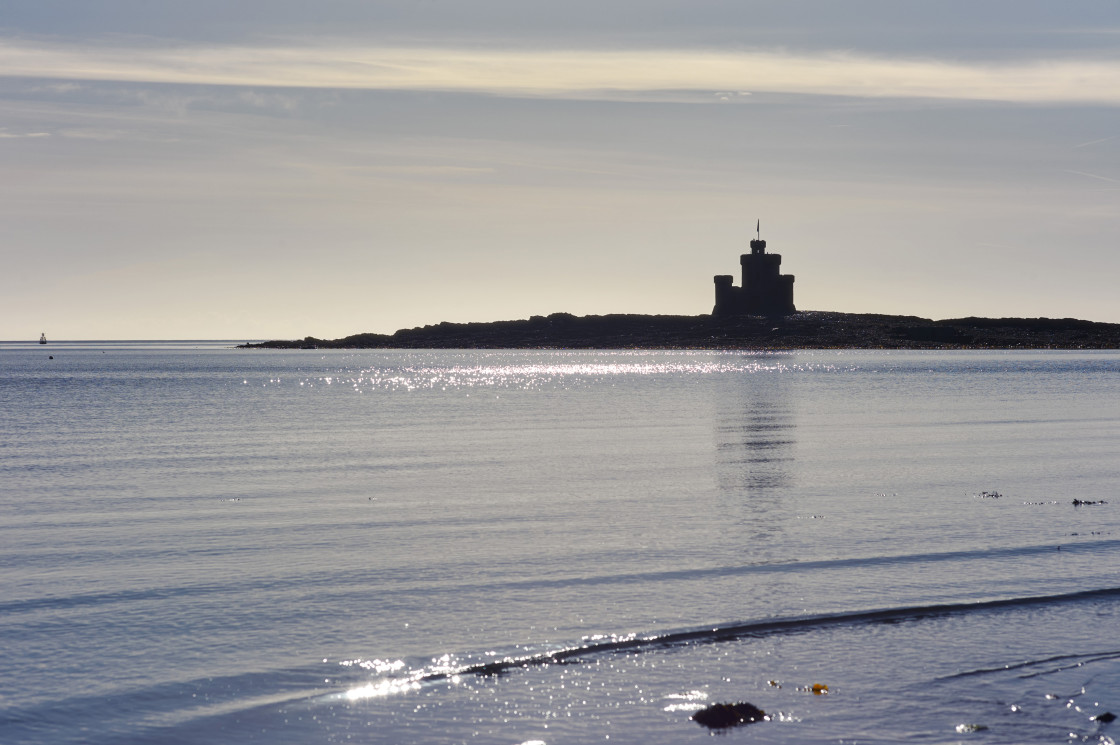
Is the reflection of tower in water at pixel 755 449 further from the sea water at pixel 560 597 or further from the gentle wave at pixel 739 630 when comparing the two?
the gentle wave at pixel 739 630

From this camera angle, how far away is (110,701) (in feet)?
33.2

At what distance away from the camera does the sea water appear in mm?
9719

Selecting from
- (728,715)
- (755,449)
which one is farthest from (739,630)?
(755,449)

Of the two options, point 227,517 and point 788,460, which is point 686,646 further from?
point 788,460

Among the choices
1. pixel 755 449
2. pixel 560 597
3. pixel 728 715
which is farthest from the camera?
pixel 755 449

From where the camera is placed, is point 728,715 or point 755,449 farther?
point 755,449

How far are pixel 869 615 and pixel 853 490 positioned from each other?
1150 cm

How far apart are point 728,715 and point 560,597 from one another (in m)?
4.66

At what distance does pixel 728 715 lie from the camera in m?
9.39

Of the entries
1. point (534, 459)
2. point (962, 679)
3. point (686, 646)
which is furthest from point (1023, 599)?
point (534, 459)

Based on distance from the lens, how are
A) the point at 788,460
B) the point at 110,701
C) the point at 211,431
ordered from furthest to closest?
1. the point at 211,431
2. the point at 788,460
3. the point at 110,701

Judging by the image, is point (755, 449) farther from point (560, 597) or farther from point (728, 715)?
point (728, 715)

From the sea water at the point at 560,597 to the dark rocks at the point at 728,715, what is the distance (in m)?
0.13

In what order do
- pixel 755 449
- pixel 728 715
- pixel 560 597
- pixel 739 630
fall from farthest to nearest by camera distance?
pixel 755 449
pixel 560 597
pixel 739 630
pixel 728 715
